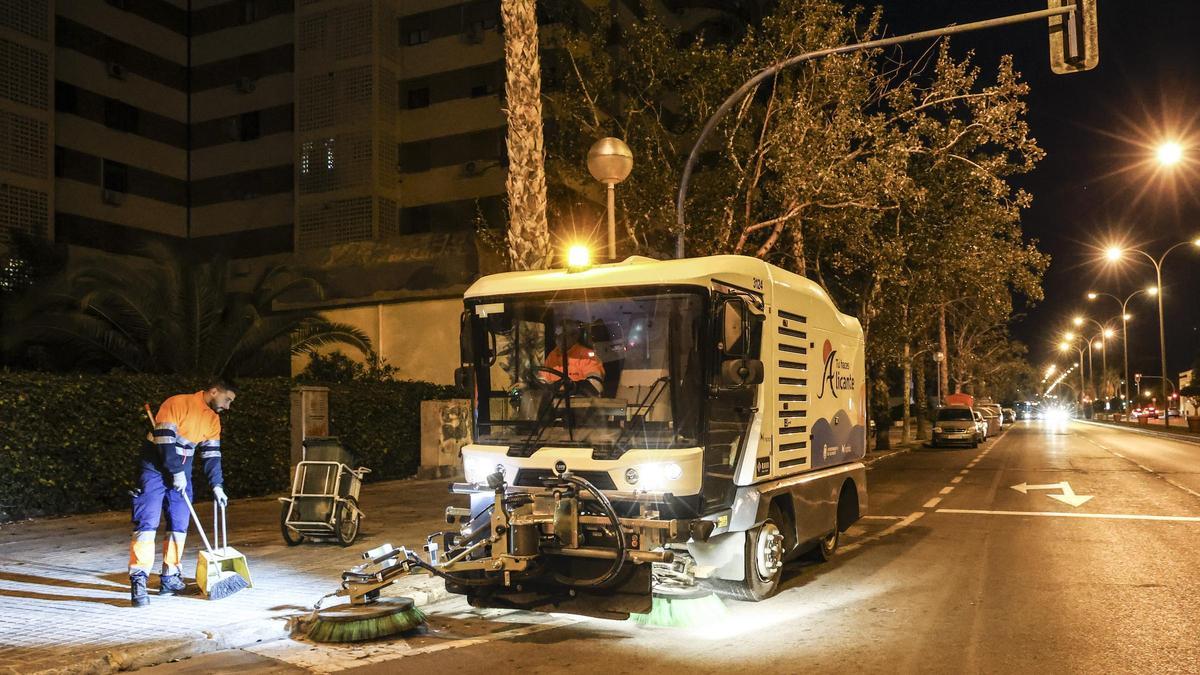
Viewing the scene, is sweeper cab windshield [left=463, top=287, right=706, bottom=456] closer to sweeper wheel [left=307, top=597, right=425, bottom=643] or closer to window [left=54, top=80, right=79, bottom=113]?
sweeper wheel [left=307, top=597, right=425, bottom=643]

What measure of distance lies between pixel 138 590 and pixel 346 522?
3140 mm

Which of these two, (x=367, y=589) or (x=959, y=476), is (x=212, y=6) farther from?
(x=367, y=589)

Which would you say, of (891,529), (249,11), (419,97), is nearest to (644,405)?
(891,529)

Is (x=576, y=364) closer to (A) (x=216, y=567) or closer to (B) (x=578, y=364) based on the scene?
(B) (x=578, y=364)

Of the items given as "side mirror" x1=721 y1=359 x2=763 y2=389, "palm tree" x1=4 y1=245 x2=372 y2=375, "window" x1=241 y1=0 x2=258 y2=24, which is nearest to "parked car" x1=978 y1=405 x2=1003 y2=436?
"palm tree" x1=4 y1=245 x2=372 y2=375

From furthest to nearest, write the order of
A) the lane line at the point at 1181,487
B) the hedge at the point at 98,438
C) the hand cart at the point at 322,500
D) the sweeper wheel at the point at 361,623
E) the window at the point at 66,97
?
the window at the point at 66,97
the lane line at the point at 1181,487
the hedge at the point at 98,438
the hand cart at the point at 322,500
the sweeper wheel at the point at 361,623

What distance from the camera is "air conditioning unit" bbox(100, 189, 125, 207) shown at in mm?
39000

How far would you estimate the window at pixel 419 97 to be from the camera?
3850cm

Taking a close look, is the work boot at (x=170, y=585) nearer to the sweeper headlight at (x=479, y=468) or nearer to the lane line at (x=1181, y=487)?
the sweeper headlight at (x=479, y=468)

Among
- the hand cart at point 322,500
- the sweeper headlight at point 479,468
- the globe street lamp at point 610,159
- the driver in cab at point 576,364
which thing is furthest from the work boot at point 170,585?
the globe street lamp at point 610,159

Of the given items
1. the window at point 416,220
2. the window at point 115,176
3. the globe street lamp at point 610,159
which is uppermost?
the window at point 115,176

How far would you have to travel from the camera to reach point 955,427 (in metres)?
35.0

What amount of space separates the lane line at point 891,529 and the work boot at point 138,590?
7369 millimetres

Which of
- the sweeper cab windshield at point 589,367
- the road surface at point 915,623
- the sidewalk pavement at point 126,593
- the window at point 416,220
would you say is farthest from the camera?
the window at point 416,220
